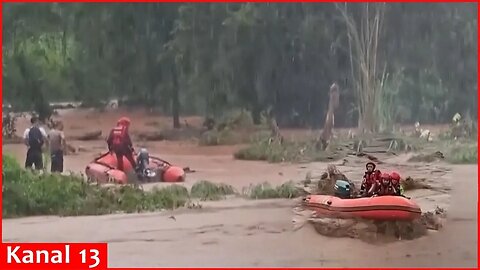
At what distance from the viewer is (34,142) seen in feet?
13.1

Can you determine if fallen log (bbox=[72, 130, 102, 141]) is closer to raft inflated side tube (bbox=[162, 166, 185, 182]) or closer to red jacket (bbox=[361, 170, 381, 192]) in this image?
raft inflated side tube (bbox=[162, 166, 185, 182])

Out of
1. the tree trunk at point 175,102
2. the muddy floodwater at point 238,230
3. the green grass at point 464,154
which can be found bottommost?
the muddy floodwater at point 238,230

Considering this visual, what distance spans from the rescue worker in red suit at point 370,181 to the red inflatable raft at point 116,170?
2.47 feet

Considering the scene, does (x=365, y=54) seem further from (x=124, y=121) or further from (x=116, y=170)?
(x=116, y=170)

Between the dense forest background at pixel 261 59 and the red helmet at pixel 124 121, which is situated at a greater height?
the dense forest background at pixel 261 59

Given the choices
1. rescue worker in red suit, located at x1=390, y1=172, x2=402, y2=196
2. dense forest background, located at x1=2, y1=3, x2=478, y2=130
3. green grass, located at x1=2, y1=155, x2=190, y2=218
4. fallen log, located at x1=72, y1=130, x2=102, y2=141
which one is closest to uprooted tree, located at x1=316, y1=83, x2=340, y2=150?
dense forest background, located at x1=2, y1=3, x2=478, y2=130

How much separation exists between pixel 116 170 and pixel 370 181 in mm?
1056

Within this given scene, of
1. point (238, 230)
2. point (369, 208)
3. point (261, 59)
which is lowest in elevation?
point (238, 230)

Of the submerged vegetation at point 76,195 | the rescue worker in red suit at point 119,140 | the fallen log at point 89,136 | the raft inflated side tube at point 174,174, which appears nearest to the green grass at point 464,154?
the submerged vegetation at point 76,195

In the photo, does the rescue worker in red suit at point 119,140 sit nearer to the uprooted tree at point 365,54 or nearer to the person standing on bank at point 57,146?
the person standing on bank at point 57,146

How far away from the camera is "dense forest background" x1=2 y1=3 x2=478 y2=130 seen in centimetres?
400

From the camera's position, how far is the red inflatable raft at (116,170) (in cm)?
399

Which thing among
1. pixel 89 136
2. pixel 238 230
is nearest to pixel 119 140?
pixel 89 136

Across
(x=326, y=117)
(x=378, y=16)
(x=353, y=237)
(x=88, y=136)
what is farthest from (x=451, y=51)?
(x=88, y=136)
